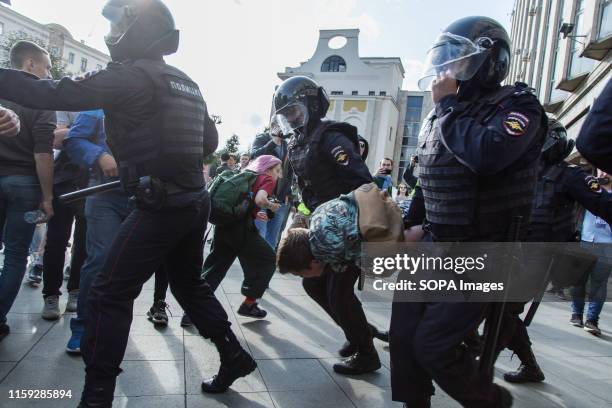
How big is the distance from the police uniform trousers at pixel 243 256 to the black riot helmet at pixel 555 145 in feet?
7.32

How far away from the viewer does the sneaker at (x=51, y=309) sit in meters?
3.38

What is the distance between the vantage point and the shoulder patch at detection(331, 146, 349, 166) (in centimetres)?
272

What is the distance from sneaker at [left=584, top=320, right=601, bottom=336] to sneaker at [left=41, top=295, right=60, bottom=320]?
4954 millimetres

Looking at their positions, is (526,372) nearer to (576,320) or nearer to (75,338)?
(576,320)

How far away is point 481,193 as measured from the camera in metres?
1.84

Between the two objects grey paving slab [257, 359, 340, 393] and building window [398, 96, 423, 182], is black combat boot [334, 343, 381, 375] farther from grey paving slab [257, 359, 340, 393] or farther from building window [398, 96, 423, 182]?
building window [398, 96, 423, 182]

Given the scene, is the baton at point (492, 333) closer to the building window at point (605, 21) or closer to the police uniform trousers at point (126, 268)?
the police uniform trousers at point (126, 268)

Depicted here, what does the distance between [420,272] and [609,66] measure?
9771 millimetres

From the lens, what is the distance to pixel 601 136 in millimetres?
1421

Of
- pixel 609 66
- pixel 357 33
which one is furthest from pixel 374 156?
pixel 609 66

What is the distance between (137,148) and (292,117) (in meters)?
1.32

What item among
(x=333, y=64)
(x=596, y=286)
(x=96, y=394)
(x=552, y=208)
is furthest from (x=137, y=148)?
(x=333, y=64)

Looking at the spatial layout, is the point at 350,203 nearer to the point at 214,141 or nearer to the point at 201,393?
the point at 214,141

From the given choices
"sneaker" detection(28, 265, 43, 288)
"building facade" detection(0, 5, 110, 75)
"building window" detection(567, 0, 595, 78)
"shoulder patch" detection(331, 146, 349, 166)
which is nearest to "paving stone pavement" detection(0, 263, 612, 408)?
"sneaker" detection(28, 265, 43, 288)
